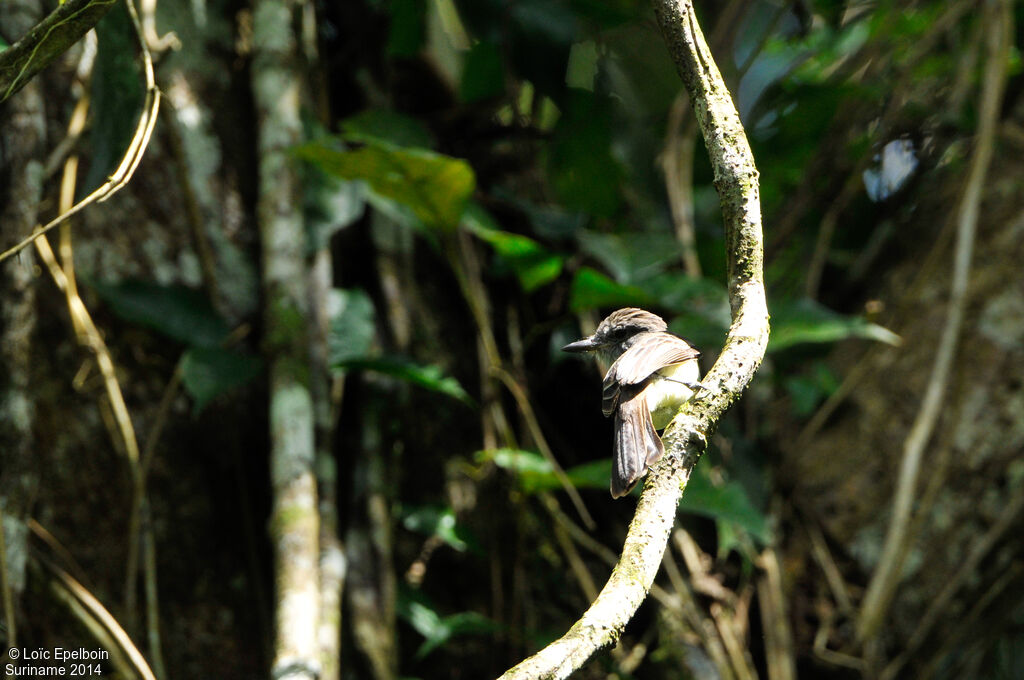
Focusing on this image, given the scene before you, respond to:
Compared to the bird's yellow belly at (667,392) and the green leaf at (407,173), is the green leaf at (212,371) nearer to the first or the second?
the green leaf at (407,173)

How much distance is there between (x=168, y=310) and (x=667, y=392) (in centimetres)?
143

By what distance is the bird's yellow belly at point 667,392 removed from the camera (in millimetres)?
1942

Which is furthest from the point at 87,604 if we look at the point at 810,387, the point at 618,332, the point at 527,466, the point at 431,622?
the point at 810,387

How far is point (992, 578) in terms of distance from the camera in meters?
2.93

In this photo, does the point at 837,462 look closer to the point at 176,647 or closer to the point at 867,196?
the point at 867,196

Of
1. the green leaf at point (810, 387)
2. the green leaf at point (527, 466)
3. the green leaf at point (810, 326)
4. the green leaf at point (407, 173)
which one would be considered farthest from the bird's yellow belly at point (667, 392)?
the green leaf at point (810, 387)

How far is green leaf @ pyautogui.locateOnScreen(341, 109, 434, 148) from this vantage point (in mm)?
3137

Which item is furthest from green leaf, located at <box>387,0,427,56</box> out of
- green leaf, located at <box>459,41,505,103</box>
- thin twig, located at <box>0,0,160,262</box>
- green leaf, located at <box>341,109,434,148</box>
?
thin twig, located at <box>0,0,160,262</box>

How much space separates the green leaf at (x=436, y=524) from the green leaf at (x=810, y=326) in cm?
116

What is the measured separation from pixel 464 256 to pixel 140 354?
120cm

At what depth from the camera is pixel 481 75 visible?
3.68 m

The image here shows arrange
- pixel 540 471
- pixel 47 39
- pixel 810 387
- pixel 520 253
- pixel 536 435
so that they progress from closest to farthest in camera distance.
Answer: pixel 47 39, pixel 540 471, pixel 536 435, pixel 520 253, pixel 810 387

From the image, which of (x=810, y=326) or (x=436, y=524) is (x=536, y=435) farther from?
(x=810, y=326)

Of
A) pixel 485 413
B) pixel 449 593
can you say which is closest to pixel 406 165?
pixel 485 413
